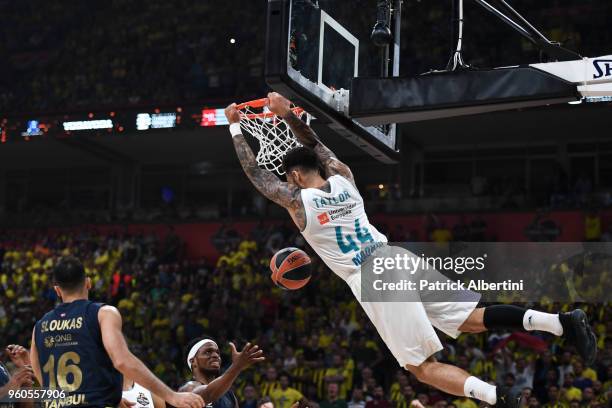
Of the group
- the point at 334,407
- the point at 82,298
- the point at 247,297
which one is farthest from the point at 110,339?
the point at 247,297

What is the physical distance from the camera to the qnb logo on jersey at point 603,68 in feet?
19.7

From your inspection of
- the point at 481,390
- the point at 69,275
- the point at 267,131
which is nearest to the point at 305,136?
the point at 267,131

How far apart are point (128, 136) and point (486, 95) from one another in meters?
17.9

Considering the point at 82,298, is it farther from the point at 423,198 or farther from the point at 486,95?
the point at 423,198

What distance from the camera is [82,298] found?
5.57 meters

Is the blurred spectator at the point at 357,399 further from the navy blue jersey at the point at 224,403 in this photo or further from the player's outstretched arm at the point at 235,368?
the player's outstretched arm at the point at 235,368

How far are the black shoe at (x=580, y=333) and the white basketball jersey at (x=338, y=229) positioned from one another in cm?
153

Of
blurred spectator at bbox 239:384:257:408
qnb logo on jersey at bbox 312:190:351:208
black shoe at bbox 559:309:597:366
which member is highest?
qnb logo on jersey at bbox 312:190:351:208

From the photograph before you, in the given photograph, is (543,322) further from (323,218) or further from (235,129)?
(235,129)

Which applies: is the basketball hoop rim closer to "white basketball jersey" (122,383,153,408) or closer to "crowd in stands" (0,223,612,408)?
"white basketball jersey" (122,383,153,408)

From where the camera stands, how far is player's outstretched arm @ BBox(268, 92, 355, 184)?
7.38 m

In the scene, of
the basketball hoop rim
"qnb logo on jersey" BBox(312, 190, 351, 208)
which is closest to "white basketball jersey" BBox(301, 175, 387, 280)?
"qnb logo on jersey" BBox(312, 190, 351, 208)

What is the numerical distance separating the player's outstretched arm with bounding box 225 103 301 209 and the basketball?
16.4 inches

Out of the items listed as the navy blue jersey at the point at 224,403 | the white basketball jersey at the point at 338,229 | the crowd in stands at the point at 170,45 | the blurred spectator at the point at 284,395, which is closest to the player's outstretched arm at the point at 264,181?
the white basketball jersey at the point at 338,229
